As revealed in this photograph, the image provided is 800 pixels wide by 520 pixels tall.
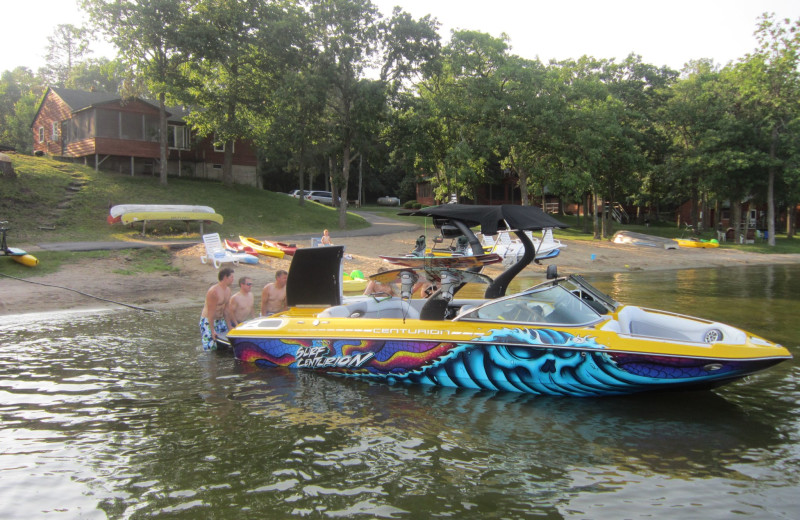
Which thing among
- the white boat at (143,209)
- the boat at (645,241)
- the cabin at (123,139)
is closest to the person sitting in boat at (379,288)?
the white boat at (143,209)

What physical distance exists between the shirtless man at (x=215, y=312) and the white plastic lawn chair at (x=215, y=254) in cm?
947

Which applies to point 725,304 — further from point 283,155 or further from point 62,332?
point 283,155

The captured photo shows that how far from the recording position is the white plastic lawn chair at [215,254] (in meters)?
19.2

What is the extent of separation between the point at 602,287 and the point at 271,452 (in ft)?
49.0

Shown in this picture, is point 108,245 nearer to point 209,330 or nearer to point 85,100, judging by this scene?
point 209,330

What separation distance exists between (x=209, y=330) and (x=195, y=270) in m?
9.51

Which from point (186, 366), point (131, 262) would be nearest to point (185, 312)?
point (186, 366)

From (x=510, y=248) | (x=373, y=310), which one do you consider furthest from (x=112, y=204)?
(x=373, y=310)

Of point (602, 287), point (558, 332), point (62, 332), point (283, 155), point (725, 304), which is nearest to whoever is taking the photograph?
point (558, 332)

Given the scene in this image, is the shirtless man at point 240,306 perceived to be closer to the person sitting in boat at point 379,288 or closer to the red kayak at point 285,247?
the person sitting in boat at point 379,288

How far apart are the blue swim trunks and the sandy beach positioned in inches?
180

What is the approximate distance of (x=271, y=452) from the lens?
19.3ft

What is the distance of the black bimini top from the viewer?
7973 mm

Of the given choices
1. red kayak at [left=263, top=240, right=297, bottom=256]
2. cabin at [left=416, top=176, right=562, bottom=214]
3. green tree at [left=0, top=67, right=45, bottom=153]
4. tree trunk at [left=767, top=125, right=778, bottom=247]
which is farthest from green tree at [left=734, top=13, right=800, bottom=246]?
green tree at [left=0, top=67, right=45, bottom=153]
